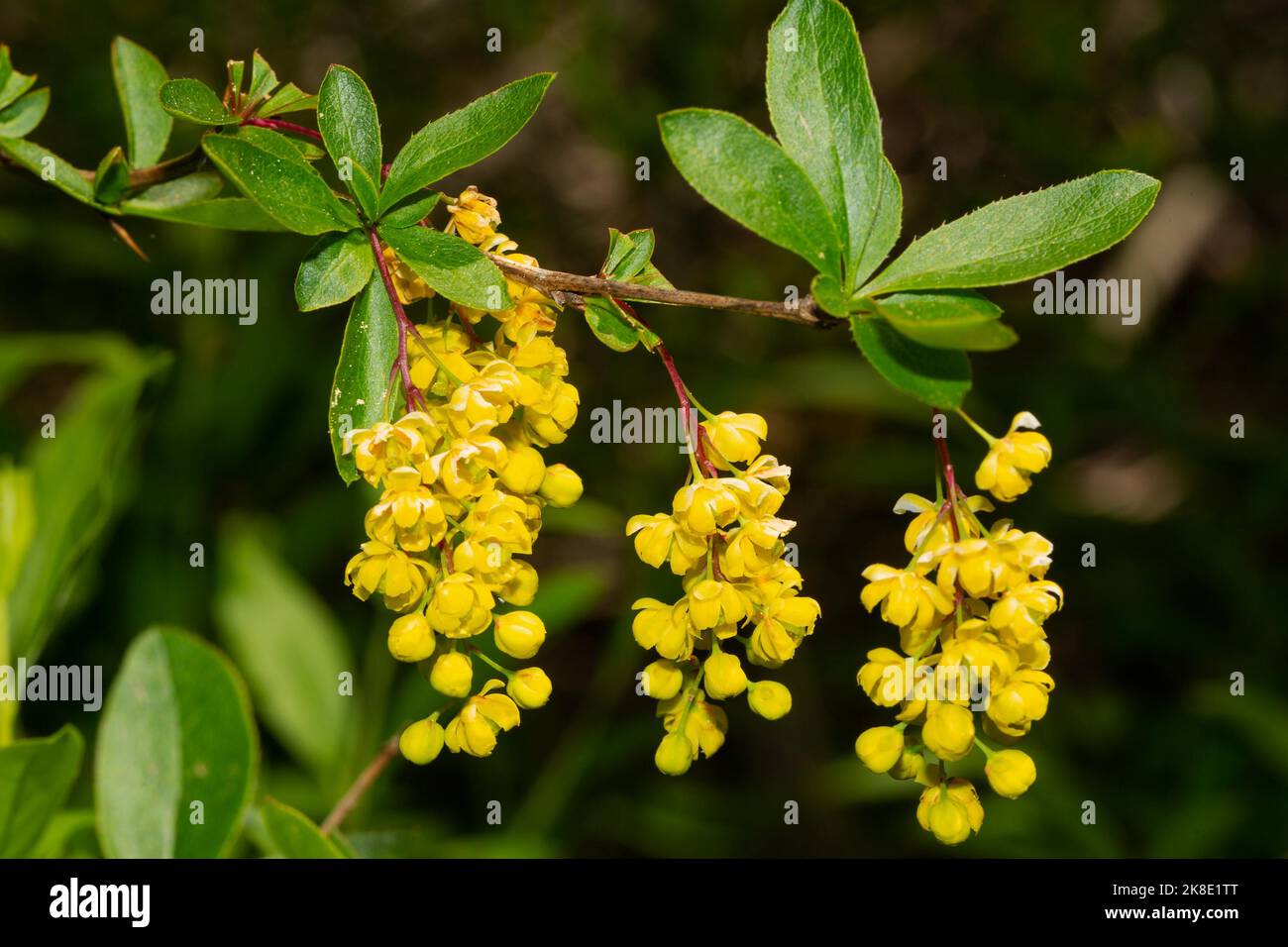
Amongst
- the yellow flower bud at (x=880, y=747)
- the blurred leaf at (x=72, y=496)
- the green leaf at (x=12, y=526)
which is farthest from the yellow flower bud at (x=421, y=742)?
the green leaf at (x=12, y=526)

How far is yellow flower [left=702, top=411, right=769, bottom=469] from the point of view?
931 mm

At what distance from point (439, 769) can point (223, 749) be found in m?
1.52

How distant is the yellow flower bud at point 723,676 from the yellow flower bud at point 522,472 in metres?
0.19

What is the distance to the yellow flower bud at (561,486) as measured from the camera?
3.08 feet

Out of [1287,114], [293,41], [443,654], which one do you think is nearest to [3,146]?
[443,654]

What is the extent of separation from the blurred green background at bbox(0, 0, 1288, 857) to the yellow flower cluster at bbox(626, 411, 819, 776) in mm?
1275

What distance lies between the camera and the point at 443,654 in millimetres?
946

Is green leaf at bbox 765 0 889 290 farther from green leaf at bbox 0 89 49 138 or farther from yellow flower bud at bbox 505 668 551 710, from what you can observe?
green leaf at bbox 0 89 49 138

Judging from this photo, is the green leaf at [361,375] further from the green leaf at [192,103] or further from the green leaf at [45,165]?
the green leaf at [45,165]

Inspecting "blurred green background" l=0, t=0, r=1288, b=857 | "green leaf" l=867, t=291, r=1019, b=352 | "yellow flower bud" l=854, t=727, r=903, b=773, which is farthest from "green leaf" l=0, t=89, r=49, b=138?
"blurred green background" l=0, t=0, r=1288, b=857

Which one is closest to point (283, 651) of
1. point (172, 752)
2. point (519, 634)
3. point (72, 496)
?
point (72, 496)

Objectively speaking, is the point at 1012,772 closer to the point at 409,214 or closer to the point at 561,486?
the point at 561,486

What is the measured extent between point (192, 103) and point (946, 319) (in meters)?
0.56
